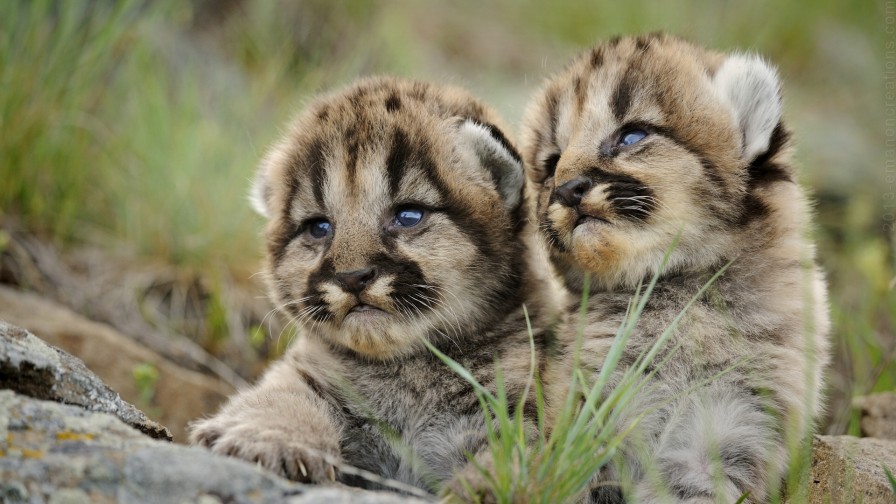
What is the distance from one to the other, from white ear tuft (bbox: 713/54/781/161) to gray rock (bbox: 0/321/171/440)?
2664 mm

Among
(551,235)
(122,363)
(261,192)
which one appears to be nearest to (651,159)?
(551,235)

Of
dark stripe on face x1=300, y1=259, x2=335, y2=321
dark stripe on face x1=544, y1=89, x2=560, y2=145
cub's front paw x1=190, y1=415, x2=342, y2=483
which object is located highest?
dark stripe on face x1=544, y1=89, x2=560, y2=145

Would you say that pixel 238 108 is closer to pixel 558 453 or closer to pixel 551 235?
pixel 551 235

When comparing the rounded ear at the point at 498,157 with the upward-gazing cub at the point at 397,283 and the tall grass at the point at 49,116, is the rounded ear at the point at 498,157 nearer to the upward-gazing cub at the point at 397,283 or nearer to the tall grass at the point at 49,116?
the upward-gazing cub at the point at 397,283

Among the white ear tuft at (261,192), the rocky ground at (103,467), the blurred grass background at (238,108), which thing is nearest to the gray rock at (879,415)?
the blurred grass background at (238,108)

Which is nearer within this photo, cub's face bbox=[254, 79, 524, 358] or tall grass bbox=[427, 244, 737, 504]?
tall grass bbox=[427, 244, 737, 504]

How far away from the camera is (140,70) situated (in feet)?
26.8

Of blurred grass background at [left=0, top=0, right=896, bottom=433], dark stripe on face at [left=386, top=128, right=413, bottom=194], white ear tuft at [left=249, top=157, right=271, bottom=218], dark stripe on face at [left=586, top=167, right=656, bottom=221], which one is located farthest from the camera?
blurred grass background at [left=0, top=0, right=896, bottom=433]

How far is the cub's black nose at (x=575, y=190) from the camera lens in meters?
3.95

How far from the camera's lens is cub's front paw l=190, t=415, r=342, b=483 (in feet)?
11.0

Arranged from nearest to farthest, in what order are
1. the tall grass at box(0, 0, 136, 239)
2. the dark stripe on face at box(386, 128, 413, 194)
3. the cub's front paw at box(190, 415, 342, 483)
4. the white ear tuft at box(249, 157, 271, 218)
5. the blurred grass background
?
the cub's front paw at box(190, 415, 342, 483)
the dark stripe on face at box(386, 128, 413, 194)
the white ear tuft at box(249, 157, 271, 218)
the tall grass at box(0, 0, 136, 239)
the blurred grass background

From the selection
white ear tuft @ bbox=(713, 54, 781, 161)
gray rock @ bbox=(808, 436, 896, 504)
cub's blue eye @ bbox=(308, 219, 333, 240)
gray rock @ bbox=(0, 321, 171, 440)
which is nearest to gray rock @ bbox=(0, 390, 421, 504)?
gray rock @ bbox=(0, 321, 171, 440)

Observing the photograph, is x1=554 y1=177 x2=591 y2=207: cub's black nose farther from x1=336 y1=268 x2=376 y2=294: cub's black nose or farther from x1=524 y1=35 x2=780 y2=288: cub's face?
x1=336 y1=268 x2=376 y2=294: cub's black nose

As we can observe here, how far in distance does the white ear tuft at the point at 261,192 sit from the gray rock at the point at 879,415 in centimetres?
317
